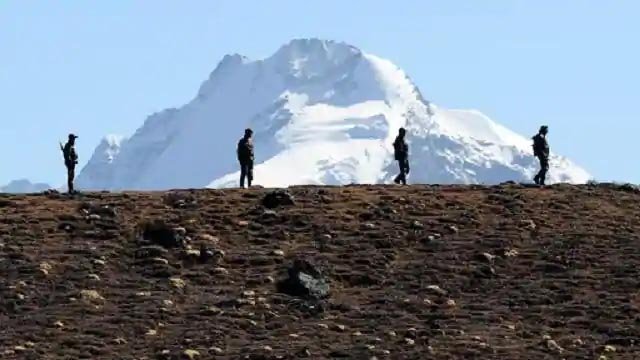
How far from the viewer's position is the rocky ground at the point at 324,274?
145 ft

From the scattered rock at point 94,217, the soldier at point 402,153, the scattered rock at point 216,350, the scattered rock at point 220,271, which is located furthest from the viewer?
the soldier at point 402,153

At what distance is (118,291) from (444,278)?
855 centimetres

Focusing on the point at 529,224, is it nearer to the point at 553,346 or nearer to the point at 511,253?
the point at 511,253

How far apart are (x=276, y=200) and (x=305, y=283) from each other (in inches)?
312

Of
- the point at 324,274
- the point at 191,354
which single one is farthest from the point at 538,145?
the point at 191,354

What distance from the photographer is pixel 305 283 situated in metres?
47.8

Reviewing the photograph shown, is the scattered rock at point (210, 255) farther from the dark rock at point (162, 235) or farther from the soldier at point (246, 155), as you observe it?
the soldier at point (246, 155)

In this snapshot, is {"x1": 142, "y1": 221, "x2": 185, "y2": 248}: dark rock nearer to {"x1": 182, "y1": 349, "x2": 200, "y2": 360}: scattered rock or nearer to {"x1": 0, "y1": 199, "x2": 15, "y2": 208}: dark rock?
{"x1": 0, "y1": 199, "x2": 15, "y2": 208}: dark rock

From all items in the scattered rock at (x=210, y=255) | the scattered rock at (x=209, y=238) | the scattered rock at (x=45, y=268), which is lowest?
the scattered rock at (x=45, y=268)

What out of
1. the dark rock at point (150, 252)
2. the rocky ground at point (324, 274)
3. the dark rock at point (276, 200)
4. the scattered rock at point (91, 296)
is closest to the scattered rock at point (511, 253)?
the rocky ground at point (324, 274)

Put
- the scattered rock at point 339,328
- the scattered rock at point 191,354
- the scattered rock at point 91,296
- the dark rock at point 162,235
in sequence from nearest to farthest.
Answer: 1. the scattered rock at point 191,354
2. the scattered rock at point 339,328
3. the scattered rock at point 91,296
4. the dark rock at point 162,235

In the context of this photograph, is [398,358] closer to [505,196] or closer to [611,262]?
[611,262]

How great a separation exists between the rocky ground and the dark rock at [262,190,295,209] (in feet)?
0.24

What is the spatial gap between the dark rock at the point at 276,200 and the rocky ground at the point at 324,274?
2.9 inches
